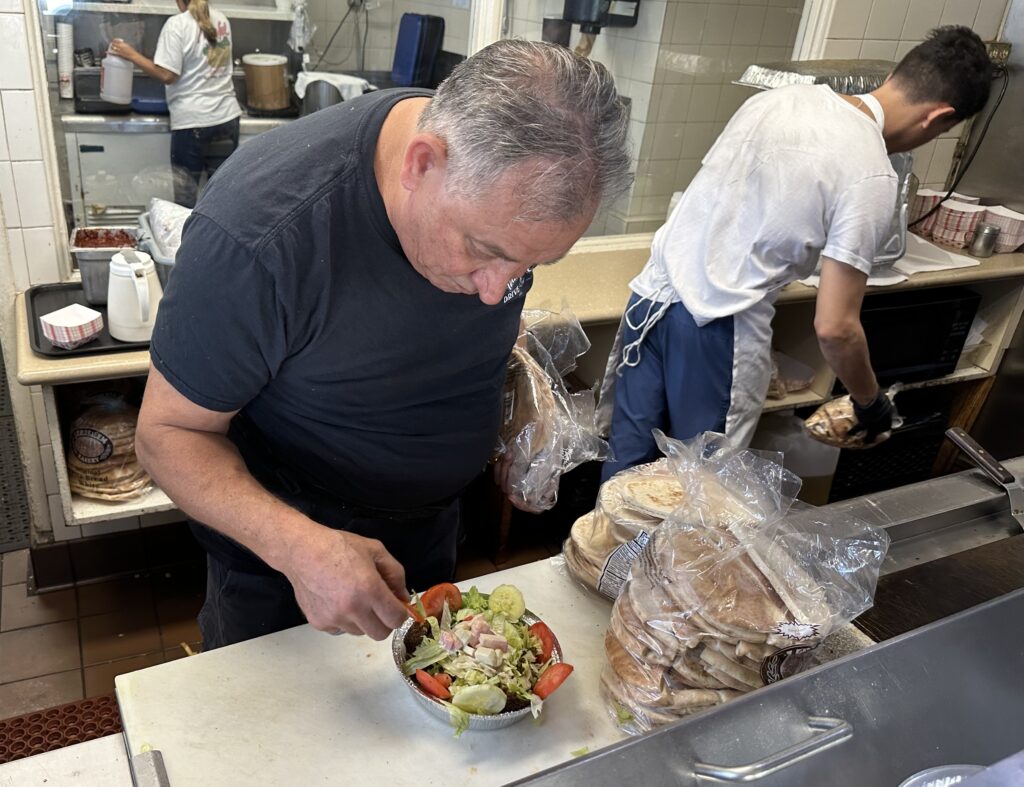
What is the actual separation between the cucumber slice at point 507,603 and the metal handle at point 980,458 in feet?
2.16

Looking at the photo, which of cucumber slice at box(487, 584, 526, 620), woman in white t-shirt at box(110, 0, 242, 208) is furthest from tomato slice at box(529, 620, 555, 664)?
woman in white t-shirt at box(110, 0, 242, 208)

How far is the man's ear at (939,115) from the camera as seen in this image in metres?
1.85

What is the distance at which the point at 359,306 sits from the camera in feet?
3.51

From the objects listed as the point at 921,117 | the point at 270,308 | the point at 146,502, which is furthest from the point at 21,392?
the point at 921,117

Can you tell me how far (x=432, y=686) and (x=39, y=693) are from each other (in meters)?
1.57

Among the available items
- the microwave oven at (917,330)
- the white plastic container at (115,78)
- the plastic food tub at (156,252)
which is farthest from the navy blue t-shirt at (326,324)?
the microwave oven at (917,330)

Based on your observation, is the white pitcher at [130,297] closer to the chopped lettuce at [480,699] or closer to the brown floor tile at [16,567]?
the brown floor tile at [16,567]

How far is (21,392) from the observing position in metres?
2.14

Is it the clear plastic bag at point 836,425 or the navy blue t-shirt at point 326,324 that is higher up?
the navy blue t-shirt at point 326,324

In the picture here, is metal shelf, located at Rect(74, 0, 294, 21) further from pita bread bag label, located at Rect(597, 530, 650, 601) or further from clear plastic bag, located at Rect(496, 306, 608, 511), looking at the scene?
pita bread bag label, located at Rect(597, 530, 650, 601)

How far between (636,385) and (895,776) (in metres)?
1.46

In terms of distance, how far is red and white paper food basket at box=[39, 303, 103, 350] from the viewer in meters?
1.84

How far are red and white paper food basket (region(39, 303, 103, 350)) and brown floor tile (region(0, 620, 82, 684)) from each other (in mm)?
824

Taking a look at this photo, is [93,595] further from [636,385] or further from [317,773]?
[317,773]
